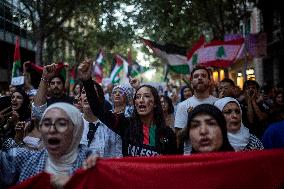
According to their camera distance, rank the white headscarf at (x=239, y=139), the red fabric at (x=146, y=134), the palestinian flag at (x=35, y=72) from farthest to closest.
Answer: the palestinian flag at (x=35, y=72), the red fabric at (x=146, y=134), the white headscarf at (x=239, y=139)

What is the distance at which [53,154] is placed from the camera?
3428mm

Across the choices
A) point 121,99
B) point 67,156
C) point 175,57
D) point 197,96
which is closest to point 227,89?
point 197,96

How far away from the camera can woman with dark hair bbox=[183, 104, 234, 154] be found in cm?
348

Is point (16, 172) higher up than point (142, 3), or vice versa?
point (142, 3)

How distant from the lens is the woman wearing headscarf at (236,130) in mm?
4562

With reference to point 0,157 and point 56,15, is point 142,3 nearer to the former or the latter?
point 56,15

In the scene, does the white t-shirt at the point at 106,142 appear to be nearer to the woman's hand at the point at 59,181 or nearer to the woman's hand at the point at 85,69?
the woman's hand at the point at 85,69

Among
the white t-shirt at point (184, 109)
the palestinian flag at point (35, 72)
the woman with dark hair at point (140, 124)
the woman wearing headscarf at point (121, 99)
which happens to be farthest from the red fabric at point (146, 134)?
the palestinian flag at point (35, 72)

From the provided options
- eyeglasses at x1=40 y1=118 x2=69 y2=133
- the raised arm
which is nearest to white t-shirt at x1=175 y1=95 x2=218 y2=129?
the raised arm

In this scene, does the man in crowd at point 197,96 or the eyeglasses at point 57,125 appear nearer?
the eyeglasses at point 57,125

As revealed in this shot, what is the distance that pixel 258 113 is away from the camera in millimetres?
6637

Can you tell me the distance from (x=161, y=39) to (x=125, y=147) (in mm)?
13680

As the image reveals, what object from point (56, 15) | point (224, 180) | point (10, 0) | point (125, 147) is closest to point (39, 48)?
point (56, 15)

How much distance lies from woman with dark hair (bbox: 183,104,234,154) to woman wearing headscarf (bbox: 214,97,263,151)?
1.03 meters
